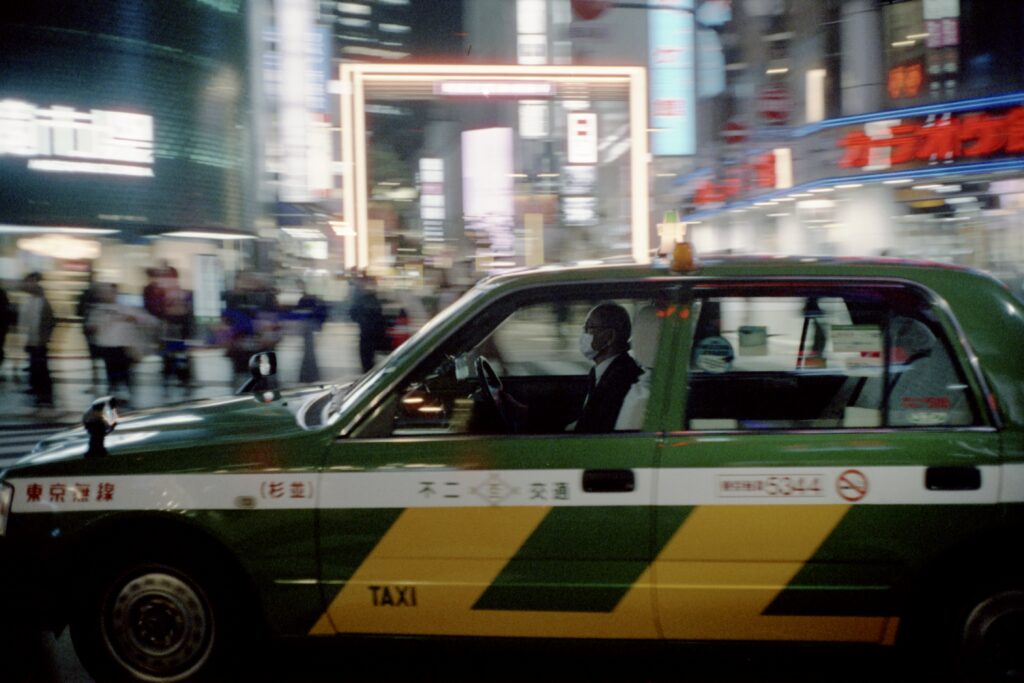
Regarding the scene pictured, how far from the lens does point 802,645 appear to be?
354 centimetres

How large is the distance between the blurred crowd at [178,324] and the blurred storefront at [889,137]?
28.3 ft

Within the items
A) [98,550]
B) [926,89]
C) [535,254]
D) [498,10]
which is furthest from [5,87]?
[498,10]

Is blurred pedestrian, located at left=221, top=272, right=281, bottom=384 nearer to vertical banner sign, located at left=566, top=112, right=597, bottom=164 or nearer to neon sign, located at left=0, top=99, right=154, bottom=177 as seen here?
neon sign, located at left=0, top=99, right=154, bottom=177

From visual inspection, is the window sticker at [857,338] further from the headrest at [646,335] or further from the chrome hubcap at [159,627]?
the chrome hubcap at [159,627]

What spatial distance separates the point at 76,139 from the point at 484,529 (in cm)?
2908

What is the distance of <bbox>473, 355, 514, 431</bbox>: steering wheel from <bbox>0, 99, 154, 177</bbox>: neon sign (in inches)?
1080

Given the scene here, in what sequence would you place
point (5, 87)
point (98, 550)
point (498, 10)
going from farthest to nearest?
point (498, 10)
point (5, 87)
point (98, 550)

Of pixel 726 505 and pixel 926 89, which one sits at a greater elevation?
pixel 926 89

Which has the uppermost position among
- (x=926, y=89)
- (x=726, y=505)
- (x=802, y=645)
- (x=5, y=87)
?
(x=5, y=87)

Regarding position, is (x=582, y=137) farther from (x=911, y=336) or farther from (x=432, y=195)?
(x=432, y=195)

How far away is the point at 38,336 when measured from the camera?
1271 centimetres

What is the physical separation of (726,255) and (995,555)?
54.3 inches

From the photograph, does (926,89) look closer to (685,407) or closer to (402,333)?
(402,333)

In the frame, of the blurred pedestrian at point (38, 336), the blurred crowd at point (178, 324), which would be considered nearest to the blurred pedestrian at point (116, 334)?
the blurred crowd at point (178, 324)
